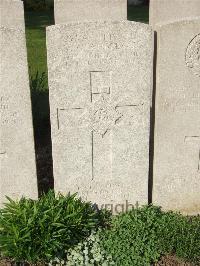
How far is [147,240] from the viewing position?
3.94 meters

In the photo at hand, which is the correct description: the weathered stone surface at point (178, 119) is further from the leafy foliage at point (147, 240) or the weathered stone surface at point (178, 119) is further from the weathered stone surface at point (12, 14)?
the weathered stone surface at point (12, 14)

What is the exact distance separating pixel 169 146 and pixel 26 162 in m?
1.41

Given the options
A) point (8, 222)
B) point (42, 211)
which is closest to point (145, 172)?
point (42, 211)

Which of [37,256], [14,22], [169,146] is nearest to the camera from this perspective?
[37,256]

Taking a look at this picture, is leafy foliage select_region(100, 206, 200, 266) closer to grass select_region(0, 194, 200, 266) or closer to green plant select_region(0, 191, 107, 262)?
grass select_region(0, 194, 200, 266)

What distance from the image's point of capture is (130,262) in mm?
3826

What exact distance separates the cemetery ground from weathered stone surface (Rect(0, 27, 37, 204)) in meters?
0.30

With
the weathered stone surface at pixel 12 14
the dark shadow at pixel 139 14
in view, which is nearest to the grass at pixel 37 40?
the weathered stone surface at pixel 12 14

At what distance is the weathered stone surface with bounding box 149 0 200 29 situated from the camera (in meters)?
6.05

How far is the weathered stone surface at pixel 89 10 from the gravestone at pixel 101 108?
249cm

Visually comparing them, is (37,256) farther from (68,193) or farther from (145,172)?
(145,172)

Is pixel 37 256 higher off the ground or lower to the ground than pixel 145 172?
lower

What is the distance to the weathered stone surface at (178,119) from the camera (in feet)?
12.3

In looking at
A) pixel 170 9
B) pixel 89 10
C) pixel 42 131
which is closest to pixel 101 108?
pixel 42 131
